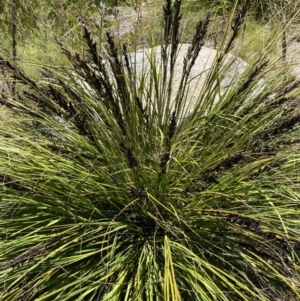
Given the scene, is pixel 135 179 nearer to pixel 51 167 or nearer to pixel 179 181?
pixel 179 181

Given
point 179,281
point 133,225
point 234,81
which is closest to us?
point 179,281

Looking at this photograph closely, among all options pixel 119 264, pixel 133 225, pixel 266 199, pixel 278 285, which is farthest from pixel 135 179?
pixel 278 285

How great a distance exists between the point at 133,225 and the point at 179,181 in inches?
8.9

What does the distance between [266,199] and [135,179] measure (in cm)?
46

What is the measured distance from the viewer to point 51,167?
1966 mm

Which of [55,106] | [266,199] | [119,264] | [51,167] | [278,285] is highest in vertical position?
[55,106]

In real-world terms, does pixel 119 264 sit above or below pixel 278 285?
above

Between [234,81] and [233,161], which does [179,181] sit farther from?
[234,81]

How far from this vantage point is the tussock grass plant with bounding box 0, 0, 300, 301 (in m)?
1.73

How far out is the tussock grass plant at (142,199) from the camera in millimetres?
1731

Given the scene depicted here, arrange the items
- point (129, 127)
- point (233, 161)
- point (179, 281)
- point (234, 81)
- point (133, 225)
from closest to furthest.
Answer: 1. point (233, 161)
2. point (179, 281)
3. point (133, 225)
4. point (129, 127)
5. point (234, 81)

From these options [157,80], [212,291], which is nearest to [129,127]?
[157,80]

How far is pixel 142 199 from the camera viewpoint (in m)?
1.77

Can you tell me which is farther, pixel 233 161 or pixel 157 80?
pixel 157 80
